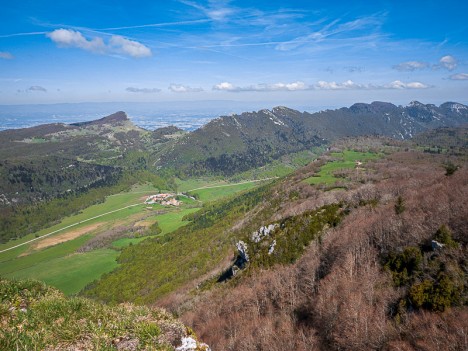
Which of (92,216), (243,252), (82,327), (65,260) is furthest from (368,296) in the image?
(92,216)

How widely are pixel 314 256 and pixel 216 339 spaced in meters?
17.7

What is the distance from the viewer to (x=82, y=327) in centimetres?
1121

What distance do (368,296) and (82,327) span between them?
751 inches

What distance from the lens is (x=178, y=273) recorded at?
83188 mm

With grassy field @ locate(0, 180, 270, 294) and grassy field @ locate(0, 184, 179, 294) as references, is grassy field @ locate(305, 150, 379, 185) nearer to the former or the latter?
grassy field @ locate(0, 180, 270, 294)

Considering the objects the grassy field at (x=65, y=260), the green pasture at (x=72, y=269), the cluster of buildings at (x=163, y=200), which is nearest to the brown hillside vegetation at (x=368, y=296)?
the green pasture at (x=72, y=269)

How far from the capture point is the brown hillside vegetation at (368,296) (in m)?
17.1

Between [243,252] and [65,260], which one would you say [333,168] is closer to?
[243,252]

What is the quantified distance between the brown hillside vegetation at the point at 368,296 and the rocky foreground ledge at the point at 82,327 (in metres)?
9.51

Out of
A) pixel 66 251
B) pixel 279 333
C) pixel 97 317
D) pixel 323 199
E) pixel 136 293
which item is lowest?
pixel 66 251

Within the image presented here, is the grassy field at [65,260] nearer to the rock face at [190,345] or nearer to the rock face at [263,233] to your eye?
the rock face at [263,233]

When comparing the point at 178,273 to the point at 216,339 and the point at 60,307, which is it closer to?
the point at 216,339

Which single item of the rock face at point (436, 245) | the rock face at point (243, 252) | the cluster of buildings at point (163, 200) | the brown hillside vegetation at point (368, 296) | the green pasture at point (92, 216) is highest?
the rock face at point (436, 245)

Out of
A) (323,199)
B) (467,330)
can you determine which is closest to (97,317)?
(467,330)
